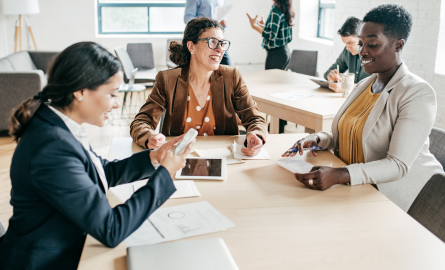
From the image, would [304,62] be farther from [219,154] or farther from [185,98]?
[219,154]

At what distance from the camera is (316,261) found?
3.52ft

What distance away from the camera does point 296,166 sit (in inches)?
67.1

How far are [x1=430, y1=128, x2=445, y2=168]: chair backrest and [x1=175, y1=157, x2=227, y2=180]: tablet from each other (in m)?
0.93

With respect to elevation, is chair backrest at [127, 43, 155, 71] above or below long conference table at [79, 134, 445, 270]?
above

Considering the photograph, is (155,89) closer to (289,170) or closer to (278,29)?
(289,170)

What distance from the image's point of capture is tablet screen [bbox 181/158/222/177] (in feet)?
5.39

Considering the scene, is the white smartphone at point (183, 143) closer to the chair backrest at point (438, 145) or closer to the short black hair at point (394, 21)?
the short black hair at point (394, 21)

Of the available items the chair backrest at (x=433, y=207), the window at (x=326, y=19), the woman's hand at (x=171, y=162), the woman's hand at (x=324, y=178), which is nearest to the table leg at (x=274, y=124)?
the woman's hand at (x=324, y=178)

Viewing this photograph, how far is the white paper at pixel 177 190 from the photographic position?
1.45m

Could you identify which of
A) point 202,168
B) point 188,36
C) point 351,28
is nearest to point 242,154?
point 202,168

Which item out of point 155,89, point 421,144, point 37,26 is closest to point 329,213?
point 421,144

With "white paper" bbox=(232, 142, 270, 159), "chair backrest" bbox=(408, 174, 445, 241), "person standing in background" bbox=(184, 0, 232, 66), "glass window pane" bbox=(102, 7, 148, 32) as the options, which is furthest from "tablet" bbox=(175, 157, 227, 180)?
"glass window pane" bbox=(102, 7, 148, 32)

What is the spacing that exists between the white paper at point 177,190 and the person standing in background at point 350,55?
203cm

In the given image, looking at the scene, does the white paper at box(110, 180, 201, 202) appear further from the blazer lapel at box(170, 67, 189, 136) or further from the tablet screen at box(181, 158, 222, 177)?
the blazer lapel at box(170, 67, 189, 136)
